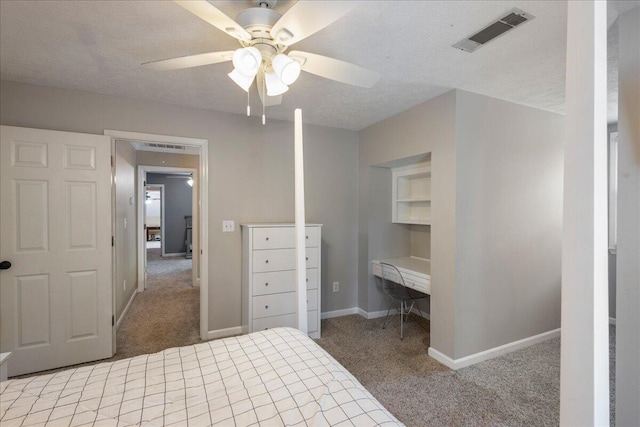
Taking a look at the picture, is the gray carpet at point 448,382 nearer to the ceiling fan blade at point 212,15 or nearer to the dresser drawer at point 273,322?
the dresser drawer at point 273,322

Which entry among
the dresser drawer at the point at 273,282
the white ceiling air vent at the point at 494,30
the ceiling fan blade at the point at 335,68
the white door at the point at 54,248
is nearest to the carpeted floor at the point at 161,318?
the white door at the point at 54,248

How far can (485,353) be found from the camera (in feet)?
8.63

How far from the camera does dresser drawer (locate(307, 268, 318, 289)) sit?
306 cm

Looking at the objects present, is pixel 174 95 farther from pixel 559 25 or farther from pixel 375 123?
pixel 559 25

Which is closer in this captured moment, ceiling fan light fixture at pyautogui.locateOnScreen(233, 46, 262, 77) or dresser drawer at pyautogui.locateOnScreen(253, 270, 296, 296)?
ceiling fan light fixture at pyautogui.locateOnScreen(233, 46, 262, 77)

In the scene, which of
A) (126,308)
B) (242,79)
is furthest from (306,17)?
(126,308)

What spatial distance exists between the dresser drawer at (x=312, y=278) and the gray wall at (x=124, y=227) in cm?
213

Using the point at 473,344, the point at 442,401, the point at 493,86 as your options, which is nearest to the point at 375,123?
the point at 493,86

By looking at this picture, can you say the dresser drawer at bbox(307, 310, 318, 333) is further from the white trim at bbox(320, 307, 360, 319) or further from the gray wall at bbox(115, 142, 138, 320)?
the gray wall at bbox(115, 142, 138, 320)

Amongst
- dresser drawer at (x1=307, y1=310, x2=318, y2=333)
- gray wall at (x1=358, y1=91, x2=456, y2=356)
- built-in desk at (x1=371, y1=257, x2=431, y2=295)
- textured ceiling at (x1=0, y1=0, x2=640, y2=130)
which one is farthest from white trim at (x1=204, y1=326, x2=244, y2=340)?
textured ceiling at (x1=0, y1=0, x2=640, y2=130)

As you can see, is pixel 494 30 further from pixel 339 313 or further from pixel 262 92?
pixel 339 313

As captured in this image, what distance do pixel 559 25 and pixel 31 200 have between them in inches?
154

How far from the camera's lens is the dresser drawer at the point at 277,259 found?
287 centimetres

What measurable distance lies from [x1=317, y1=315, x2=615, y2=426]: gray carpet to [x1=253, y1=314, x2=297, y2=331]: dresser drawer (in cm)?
41
